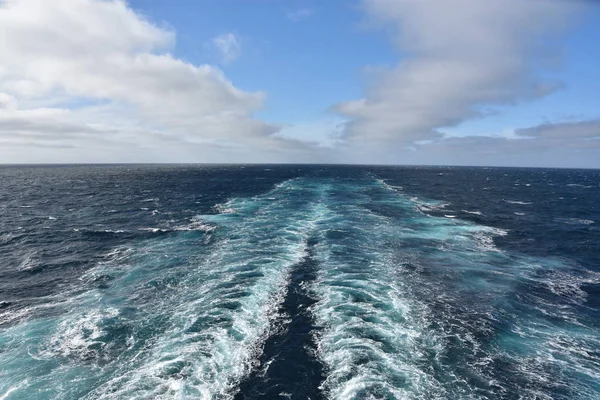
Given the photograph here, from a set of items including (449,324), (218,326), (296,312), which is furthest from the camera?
(296,312)

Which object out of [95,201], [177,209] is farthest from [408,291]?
[95,201]

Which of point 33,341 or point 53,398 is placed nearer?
point 53,398

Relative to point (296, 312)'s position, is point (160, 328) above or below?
below

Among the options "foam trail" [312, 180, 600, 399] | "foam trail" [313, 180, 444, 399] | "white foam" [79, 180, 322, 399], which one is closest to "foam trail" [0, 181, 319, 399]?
"white foam" [79, 180, 322, 399]

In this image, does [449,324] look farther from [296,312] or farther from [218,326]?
[218,326]

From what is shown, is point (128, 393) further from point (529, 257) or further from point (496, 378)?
point (529, 257)

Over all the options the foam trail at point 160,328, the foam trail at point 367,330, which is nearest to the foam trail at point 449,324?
the foam trail at point 367,330

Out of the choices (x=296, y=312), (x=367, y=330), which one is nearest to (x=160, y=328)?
(x=296, y=312)

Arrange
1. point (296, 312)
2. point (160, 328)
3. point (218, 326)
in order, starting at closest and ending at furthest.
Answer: point (160, 328), point (218, 326), point (296, 312)

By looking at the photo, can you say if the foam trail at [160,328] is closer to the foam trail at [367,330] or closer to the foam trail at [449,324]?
the foam trail at [367,330]
